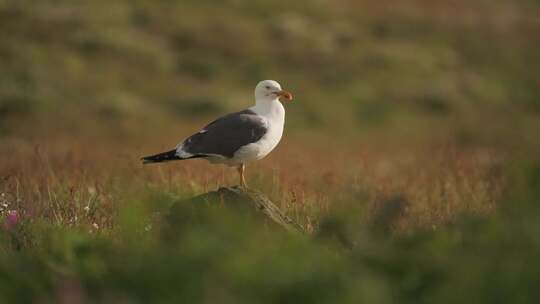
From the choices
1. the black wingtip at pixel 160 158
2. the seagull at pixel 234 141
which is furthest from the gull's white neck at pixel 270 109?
the black wingtip at pixel 160 158

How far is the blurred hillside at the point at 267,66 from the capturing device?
2014cm

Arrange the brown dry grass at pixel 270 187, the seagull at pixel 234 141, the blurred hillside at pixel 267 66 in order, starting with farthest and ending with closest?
the blurred hillside at pixel 267 66
the seagull at pixel 234 141
the brown dry grass at pixel 270 187

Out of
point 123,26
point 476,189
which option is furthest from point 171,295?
point 123,26

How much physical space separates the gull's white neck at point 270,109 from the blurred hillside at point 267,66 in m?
12.2

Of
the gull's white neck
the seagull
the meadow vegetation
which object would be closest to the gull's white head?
the gull's white neck

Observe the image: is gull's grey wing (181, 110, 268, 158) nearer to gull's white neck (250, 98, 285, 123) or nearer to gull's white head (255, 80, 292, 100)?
gull's white neck (250, 98, 285, 123)

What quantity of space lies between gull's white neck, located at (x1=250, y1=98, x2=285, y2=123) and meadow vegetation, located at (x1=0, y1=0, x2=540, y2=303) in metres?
0.41

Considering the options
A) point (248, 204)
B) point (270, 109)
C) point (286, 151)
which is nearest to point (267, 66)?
point (286, 151)

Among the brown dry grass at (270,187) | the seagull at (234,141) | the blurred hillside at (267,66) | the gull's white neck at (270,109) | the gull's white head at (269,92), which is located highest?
the gull's white head at (269,92)

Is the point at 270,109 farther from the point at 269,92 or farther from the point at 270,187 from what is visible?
the point at 270,187

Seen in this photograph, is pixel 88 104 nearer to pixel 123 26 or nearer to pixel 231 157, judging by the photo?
pixel 123 26

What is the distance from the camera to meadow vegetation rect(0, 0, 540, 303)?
238cm

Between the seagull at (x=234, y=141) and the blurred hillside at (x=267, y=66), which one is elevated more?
the seagull at (x=234, y=141)

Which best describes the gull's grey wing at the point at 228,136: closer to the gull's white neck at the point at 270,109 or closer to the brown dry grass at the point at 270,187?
the gull's white neck at the point at 270,109
